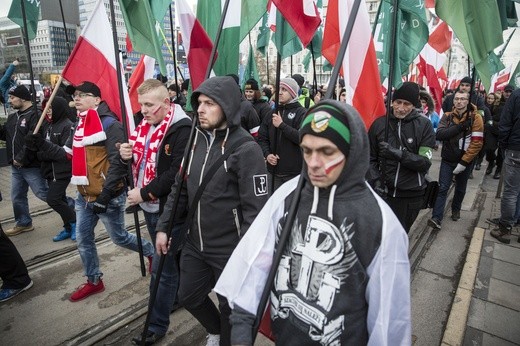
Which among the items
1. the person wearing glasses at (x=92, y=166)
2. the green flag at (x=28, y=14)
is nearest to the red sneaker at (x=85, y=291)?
the person wearing glasses at (x=92, y=166)

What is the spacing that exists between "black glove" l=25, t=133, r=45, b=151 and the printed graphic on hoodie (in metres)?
3.54

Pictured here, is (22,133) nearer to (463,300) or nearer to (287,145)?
(287,145)

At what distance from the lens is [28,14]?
16.5 ft

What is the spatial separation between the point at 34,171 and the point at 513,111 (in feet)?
22.5

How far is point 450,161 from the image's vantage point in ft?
18.2

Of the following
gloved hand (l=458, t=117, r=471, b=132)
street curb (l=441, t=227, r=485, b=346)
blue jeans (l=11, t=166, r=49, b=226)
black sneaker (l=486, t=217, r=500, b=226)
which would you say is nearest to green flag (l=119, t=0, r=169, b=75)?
blue jeans (l=11, t=166, r=49, b=226)

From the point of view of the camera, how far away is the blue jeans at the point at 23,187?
5.15 meters

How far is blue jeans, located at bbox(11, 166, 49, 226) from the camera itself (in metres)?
5.15

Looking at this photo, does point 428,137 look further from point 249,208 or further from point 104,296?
point 104,296

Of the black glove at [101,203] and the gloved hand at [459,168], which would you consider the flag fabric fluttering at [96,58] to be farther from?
the gloved hand at [459,168]

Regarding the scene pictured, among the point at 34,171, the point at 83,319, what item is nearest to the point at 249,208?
the point at 83,319

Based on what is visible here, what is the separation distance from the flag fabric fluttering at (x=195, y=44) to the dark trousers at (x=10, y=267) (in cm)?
252

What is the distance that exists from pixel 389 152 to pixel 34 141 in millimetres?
3809

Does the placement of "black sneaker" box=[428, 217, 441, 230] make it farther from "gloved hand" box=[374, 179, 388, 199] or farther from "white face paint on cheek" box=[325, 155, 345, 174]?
"white face paint on cheek" box=[325, 155, 345, 174]
